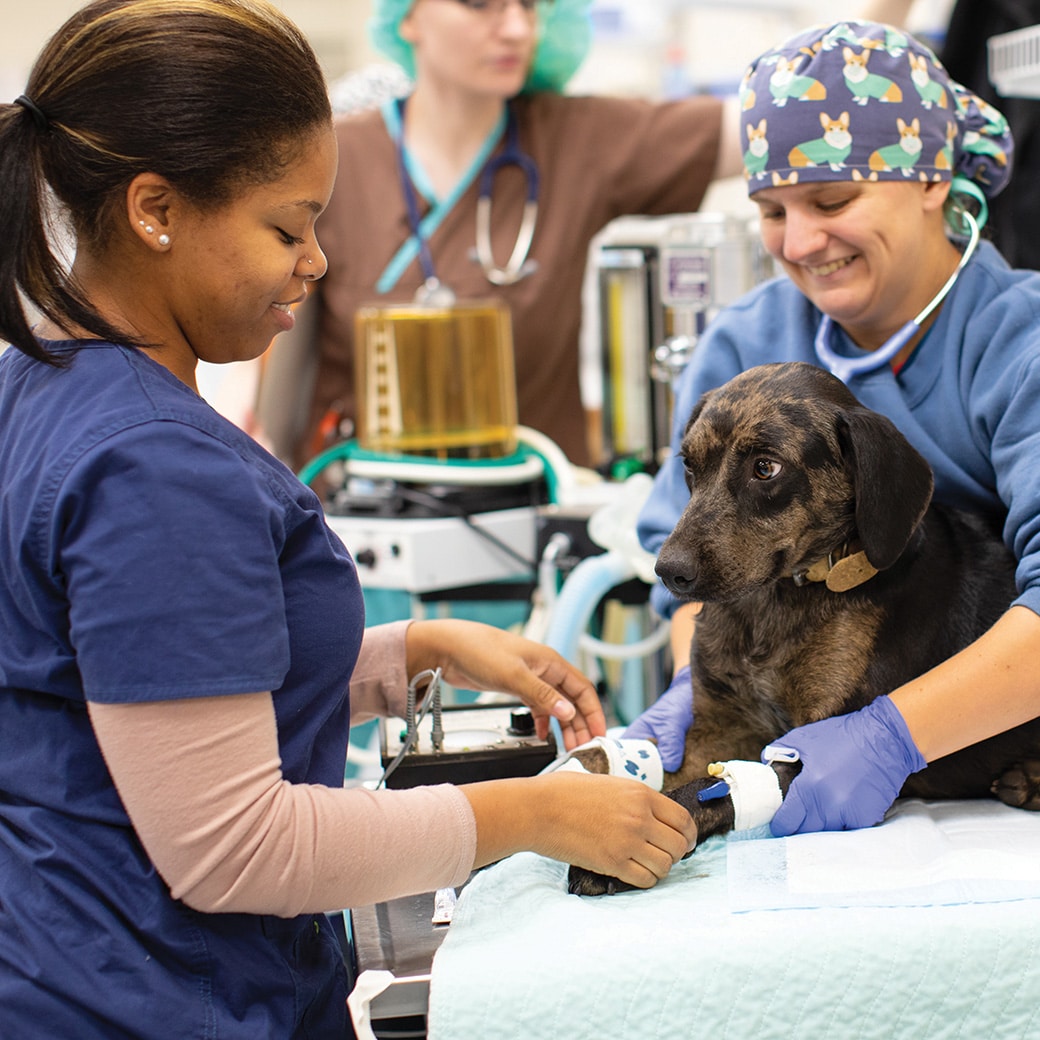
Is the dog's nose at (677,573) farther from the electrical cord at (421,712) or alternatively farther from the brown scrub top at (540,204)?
the brown scrub top at (540,204)

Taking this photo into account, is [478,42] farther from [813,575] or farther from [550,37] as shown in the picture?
[813,575]

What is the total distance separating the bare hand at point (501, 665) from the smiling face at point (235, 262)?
42 centimetres

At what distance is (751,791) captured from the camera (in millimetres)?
1090

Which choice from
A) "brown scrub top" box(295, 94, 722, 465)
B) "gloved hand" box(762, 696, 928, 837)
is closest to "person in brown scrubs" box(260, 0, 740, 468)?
"brown scrub top" box(295, 94, 722, 465)

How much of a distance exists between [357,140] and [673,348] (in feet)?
4.02

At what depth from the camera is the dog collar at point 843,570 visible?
119 centimetres

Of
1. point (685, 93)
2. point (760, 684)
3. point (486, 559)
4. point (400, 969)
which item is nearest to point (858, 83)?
point (760, 684)

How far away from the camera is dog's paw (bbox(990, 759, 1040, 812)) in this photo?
121cm

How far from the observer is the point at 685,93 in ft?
13.9

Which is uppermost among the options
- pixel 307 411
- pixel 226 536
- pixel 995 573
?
pixel 226 536

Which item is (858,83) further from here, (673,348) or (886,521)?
(673,348)

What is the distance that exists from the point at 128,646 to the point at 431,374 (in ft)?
6.33

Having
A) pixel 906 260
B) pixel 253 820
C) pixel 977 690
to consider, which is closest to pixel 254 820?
pixel 253 820

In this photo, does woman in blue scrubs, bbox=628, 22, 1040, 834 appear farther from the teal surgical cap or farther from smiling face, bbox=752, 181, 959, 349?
the teal surgical cap
